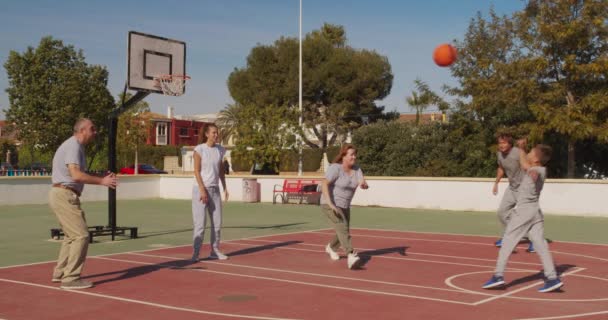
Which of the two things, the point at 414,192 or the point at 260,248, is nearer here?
the point at 260,248

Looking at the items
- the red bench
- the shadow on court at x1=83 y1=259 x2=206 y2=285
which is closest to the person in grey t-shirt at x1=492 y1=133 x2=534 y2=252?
the shadow on court at x1=83 y1=259 x2=206 y2=285

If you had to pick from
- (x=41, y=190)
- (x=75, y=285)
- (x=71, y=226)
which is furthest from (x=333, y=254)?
(x=41, y=190)

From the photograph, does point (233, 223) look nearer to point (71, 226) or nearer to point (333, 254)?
point (333, 254)

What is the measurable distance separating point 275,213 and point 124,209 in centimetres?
530

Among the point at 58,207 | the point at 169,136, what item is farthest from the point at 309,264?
the point at 169,136

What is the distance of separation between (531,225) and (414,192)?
1606 centimetres

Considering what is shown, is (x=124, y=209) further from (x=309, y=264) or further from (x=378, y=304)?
(x=378, y=304)

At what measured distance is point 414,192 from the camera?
2491cm

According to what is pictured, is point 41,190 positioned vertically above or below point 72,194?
below

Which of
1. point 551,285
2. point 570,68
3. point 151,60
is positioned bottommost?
point 551,285

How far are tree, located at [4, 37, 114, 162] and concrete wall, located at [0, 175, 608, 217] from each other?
23.4 meters

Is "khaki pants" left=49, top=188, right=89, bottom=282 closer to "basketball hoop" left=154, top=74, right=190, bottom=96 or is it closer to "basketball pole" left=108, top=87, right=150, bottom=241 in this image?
"basketball pole" left=108, top=87, right=150, bottom=241

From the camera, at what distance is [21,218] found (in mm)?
20281

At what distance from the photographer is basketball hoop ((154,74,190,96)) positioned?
15891mm
